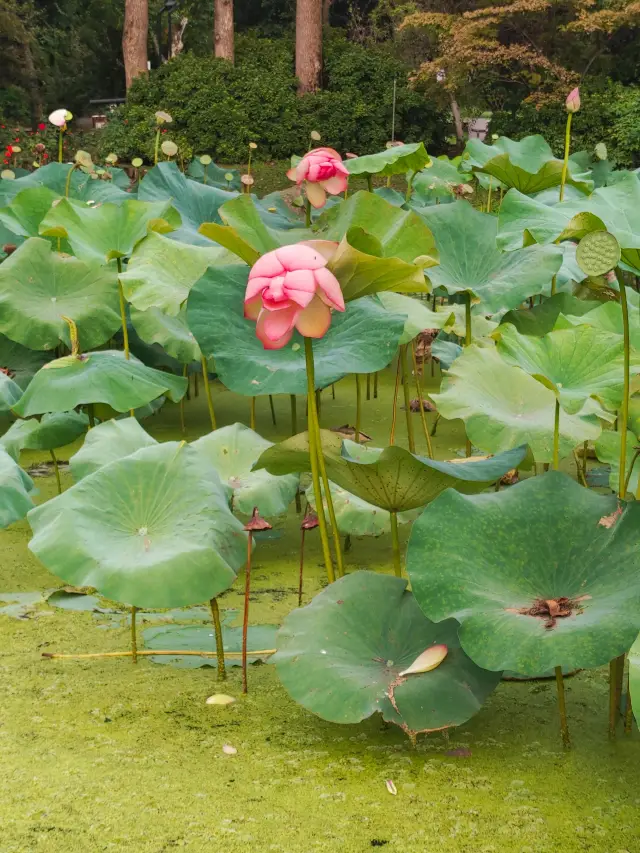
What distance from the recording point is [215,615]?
5.53 feet

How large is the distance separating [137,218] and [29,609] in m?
1.33

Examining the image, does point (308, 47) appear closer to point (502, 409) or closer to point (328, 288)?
point (502, 409)

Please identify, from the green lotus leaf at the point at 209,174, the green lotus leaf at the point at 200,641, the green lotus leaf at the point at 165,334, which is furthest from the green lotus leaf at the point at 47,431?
the green lotus leaf at the point at 209,174

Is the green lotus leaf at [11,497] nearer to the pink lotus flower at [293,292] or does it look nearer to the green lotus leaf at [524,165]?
the pink lotus flower at [293,292]

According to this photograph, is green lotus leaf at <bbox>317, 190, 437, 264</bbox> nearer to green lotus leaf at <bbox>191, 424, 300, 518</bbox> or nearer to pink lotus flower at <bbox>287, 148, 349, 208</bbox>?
pink lotus flower at <bbox>287, 148, 349, 208</bbox>

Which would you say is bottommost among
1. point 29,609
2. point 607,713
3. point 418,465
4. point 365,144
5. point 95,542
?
point 365,144

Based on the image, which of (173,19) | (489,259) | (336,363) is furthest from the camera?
(173,19)

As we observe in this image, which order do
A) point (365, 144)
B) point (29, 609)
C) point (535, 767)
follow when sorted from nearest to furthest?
point (535, 767) → point (29, 609) → point (365, 144)

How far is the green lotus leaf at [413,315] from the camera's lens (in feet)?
7.81

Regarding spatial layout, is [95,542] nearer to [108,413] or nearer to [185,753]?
[185,753]

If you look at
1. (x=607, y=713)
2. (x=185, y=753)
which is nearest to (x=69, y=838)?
(x=185, y=753)

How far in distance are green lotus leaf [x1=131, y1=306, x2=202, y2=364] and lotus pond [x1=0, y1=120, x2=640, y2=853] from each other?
1.22 ft

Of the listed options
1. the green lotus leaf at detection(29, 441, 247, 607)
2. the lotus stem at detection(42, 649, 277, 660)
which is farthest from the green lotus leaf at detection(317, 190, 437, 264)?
the lotus stem at detection(42, 649, 277, 660)

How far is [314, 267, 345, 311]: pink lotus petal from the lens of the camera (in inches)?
52.9
